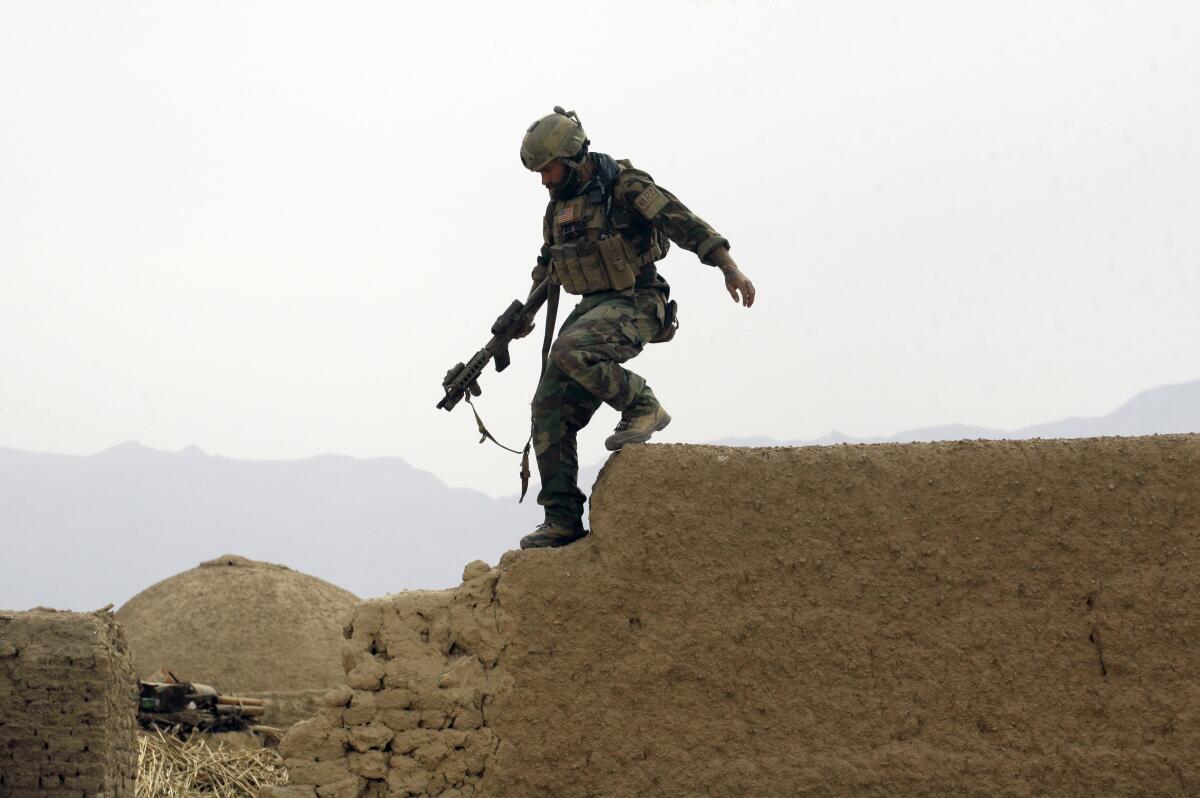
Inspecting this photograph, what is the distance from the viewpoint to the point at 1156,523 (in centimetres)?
561

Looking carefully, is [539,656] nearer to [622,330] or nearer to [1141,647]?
[622,330]

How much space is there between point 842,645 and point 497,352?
1933 mm

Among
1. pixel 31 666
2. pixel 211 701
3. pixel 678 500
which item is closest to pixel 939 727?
pixel 678 500

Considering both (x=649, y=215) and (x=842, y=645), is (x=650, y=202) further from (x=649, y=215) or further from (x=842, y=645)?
(x=842, y=645)

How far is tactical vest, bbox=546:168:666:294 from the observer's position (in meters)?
6.02

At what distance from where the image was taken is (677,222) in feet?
19.6

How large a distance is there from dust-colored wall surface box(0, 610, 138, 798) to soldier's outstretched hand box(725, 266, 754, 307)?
5.36 m

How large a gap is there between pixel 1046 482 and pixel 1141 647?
2.33 feet

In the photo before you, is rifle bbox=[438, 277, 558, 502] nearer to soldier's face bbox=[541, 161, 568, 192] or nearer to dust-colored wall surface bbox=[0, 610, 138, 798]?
soldier's face bbox=[541, 161, 568, 192]

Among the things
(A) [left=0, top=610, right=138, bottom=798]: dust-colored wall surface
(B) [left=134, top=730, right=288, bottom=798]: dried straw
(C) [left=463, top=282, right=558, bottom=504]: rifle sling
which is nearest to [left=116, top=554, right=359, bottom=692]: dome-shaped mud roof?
(B) [left=134, top=730, right=288, bottom=798]: dried straw

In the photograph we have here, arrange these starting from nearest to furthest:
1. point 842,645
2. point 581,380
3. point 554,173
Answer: point 842,645 < point 581,380 < point 554,173

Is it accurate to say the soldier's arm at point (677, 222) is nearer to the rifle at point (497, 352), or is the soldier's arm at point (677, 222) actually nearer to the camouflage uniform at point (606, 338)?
the camouflage uniform at point (606, 338)

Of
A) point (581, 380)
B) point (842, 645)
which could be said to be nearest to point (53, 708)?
point (581, 380)

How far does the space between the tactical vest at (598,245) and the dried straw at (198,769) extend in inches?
265
